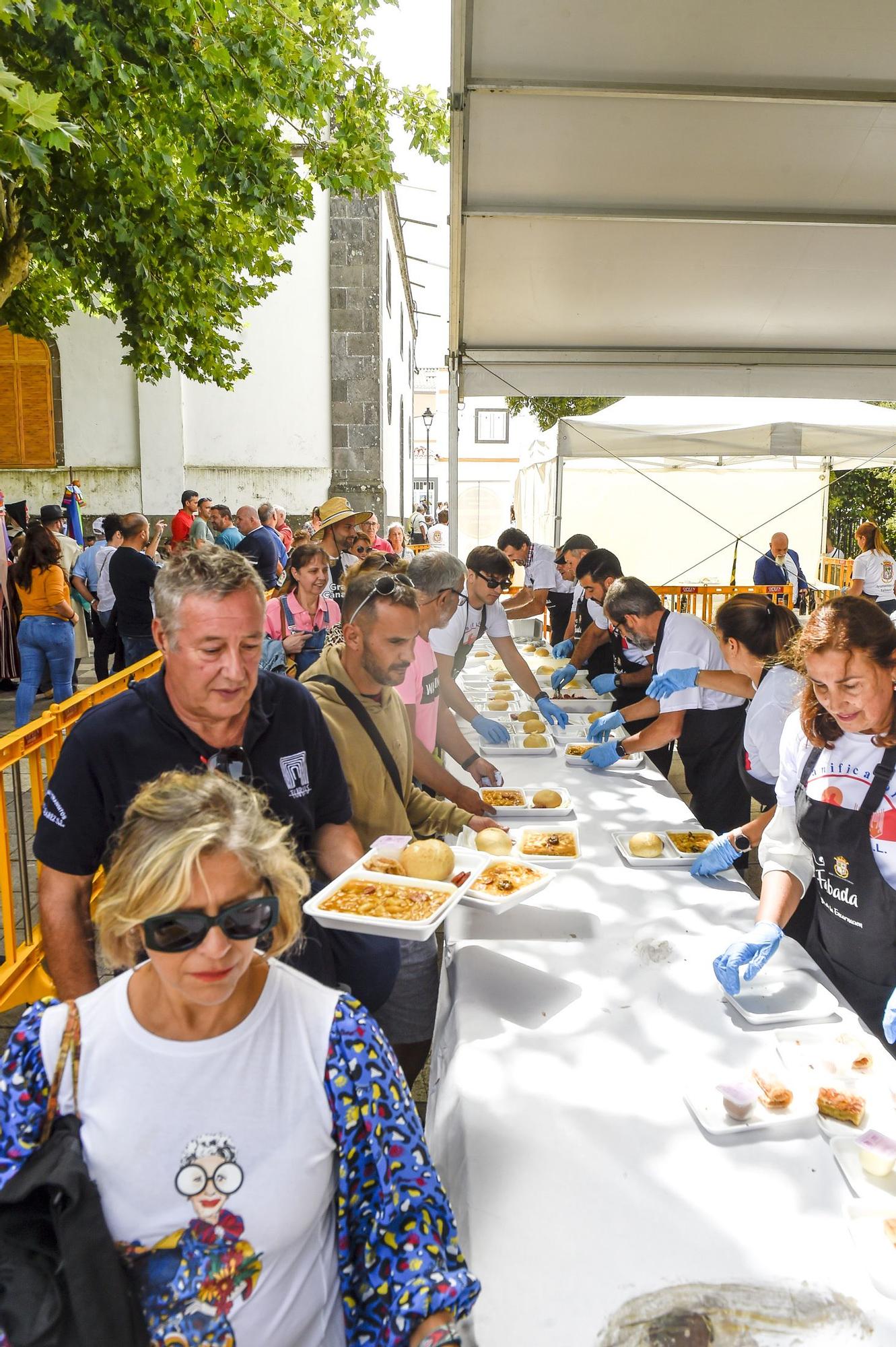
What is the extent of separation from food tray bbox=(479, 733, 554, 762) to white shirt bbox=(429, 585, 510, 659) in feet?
2.01

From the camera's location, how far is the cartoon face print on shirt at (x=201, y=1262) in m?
1.32

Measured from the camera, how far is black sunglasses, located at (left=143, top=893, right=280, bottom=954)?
4.49 ft

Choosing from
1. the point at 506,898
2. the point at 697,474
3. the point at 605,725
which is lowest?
the point at 605,725

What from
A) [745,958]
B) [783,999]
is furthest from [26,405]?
[783,999]

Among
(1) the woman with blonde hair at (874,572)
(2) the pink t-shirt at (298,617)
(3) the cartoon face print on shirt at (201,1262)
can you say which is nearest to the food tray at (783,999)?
(3) the cartoon face print on shirt at (201,1262)

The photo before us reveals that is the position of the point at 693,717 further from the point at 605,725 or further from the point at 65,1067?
the point at 65,1067

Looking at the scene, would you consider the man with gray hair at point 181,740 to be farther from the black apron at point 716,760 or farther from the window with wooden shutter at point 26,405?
the window with wooden shutter at point 26,405

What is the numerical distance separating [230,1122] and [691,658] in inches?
140

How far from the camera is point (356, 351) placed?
1780cm

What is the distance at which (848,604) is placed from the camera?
254 cm

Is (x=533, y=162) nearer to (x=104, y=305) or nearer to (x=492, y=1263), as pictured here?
(x=492, y=1263)

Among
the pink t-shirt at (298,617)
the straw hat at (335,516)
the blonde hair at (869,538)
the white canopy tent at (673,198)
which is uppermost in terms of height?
the white canopy tent at (673,198)

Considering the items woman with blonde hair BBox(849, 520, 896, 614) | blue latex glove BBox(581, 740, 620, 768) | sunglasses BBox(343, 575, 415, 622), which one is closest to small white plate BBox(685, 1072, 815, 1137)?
sunglasses BBox(343, 575, 415, 622)

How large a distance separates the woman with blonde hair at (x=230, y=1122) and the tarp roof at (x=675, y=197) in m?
2.92
